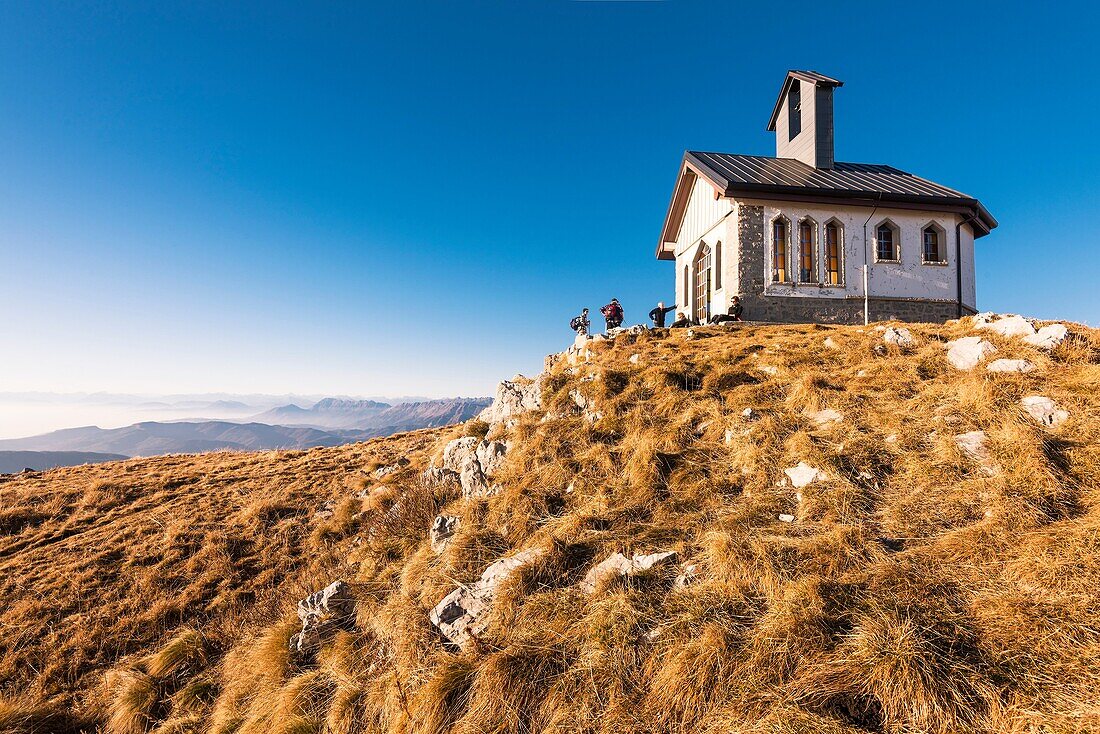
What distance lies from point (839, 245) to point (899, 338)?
8.65m

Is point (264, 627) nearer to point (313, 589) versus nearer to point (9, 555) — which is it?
point (313, 589)

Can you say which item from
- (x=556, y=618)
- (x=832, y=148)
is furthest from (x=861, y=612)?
(x=832, y=148)

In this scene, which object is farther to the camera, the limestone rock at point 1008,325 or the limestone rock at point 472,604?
the limestone rock at point 1008,325

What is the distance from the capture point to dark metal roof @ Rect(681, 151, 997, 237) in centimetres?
1574

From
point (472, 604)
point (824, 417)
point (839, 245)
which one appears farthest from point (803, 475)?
point (839, 245)

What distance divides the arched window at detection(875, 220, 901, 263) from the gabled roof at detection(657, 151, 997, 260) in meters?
0.80

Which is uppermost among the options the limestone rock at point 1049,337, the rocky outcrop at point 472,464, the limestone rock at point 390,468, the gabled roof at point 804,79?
the gabled roof at point 804,79

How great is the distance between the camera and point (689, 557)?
4.92 metres

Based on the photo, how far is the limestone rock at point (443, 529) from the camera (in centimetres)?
653

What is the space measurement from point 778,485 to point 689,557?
6.15 ft

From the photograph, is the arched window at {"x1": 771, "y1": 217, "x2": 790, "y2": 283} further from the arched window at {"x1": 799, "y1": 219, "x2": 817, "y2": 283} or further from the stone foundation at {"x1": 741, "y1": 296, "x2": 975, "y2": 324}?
the stone foundation at {"x1": 741, "y1": 296, "x2": 975, "y2": 324}

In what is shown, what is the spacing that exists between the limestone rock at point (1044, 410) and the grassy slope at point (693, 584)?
157 mm

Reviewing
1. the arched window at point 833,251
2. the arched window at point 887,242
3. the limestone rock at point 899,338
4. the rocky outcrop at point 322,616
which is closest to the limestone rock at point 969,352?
the limestone rock at point 899,338

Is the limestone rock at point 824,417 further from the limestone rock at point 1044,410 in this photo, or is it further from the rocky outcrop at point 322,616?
the rocky outcrop at point 322,616
